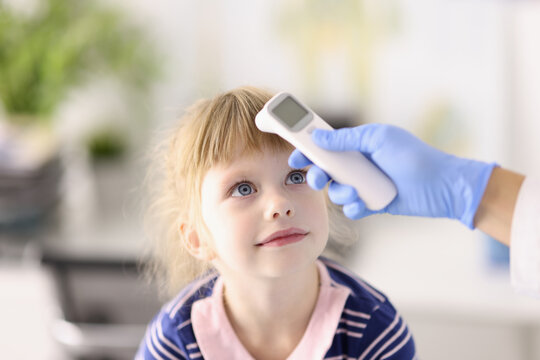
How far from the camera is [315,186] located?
83cm

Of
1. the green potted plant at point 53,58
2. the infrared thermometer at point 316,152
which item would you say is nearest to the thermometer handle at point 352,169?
the infrared thermometer at point 316,152

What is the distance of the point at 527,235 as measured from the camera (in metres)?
0.83

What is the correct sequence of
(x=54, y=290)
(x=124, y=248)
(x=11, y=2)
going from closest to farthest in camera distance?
1. (x=54, y=290)
2. (x=124, y=248)
3. (x=11, y=2)

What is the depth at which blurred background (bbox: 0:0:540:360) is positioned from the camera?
189cm

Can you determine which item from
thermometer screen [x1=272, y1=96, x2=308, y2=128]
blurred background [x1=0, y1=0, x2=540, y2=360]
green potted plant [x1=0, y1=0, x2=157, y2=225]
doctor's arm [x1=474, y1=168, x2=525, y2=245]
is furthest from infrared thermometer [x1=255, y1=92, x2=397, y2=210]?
green potted plant [x1=0, y1=0, x2=157, y2=225]

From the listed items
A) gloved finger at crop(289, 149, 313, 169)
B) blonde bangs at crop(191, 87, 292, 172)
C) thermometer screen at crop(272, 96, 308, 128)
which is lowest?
gloved finger at crop(289, 149, 313, 169)

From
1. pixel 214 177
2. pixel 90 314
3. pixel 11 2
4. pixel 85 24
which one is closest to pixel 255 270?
pixel 214 177

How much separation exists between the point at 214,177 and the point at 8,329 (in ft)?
4.84

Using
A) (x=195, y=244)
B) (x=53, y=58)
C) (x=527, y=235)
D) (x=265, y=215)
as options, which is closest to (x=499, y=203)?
(x=527, y=235)

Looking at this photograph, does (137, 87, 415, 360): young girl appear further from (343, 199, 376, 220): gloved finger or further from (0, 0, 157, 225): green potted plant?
(0, 0, 157, 225): green potted plant

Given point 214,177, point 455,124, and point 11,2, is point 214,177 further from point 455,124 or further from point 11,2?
point 11,2

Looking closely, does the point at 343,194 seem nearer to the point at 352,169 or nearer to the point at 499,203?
the point at 352,169

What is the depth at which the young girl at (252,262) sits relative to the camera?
0.86 metres

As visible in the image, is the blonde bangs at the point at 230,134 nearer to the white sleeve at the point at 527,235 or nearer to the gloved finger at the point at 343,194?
the gloved finger at the point at 343,194
